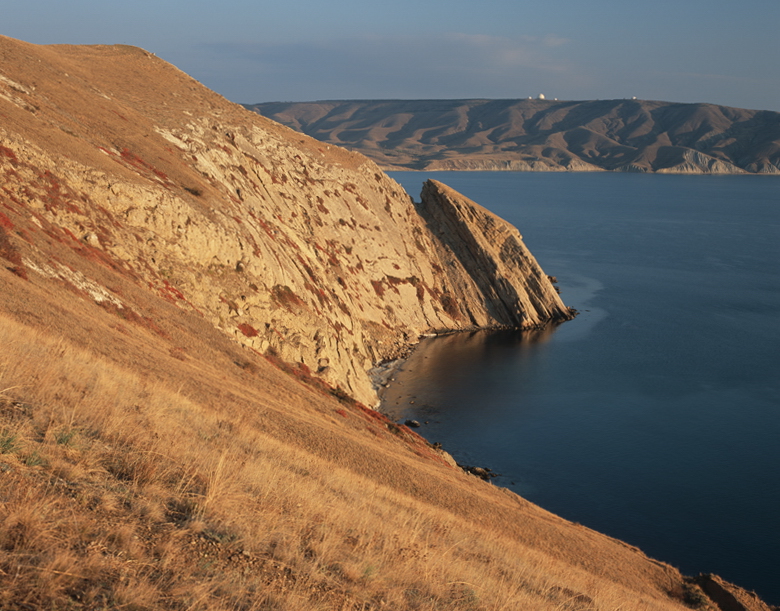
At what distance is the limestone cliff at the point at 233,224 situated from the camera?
1362 inches

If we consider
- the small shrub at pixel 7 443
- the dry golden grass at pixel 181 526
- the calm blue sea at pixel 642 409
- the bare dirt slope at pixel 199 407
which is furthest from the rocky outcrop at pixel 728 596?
the small shrub at pixel 7 443

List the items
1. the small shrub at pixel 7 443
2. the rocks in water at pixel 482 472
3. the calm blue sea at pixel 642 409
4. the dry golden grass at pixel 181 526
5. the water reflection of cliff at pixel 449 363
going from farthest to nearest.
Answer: the water reflection of cliff at pixel 449 363, the rocks in water at pixel 482 472, the calm blue sea at pixel 642 409, the small shrub at pixel 7 443, the dry golden grass at pixel 181 526

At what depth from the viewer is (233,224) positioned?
1820 inches

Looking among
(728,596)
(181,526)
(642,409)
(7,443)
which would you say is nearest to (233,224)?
(642,409)

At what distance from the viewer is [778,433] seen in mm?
47375

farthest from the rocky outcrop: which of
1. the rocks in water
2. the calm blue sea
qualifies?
the rocks in water

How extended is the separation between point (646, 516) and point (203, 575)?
1400 inches

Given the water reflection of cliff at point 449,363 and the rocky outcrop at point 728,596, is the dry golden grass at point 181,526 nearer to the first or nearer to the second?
the rocky outcrop at point 728,596

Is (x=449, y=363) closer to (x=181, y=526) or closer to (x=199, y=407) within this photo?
(x=199, y=407)

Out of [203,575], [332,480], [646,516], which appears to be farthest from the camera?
[646,516]

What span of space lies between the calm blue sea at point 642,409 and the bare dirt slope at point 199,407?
8.55 meters

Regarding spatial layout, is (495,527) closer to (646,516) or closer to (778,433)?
(646,516)

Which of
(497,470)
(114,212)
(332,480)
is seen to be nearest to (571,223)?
(497,470)

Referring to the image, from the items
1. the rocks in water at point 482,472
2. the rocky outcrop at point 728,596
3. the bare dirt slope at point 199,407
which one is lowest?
the rocks in water at point 482,472
